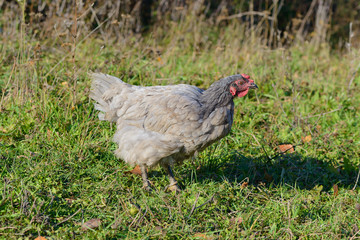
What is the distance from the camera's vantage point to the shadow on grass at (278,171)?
179 inches

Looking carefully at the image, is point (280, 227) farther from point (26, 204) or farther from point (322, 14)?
point (322, 14)

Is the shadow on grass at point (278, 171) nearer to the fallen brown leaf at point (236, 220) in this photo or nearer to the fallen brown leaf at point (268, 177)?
the fallen brown leaf at point (268, 177)

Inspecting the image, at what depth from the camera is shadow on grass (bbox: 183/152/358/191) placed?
4.55 metres

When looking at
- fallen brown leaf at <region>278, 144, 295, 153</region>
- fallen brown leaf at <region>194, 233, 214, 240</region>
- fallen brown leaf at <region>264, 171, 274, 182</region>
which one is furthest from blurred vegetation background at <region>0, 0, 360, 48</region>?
fallen brown leaf at <region>194, 233, 214, 240</region>

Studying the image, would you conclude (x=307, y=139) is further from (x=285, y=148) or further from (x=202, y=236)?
(x=202, y=236)

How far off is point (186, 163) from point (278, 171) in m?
1.10

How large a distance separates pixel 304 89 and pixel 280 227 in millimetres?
3375

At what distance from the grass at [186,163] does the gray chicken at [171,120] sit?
35 cm

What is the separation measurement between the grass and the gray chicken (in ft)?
1.14

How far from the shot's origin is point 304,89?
6.48m

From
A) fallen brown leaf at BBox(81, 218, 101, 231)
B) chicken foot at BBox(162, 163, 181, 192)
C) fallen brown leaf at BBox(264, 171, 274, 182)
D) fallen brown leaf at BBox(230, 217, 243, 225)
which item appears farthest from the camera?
fallen brown leaf at BBox(264, 171, 274, 182)

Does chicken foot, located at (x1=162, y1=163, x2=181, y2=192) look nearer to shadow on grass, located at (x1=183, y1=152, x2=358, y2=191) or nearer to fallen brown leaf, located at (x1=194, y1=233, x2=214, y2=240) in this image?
shadow on grass, located at (x1=183, y1=152, x2=358, y2=191)

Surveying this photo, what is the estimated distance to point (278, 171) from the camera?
4.77m

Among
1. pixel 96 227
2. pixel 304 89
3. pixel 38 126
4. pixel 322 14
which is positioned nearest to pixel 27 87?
pixel 38 126
